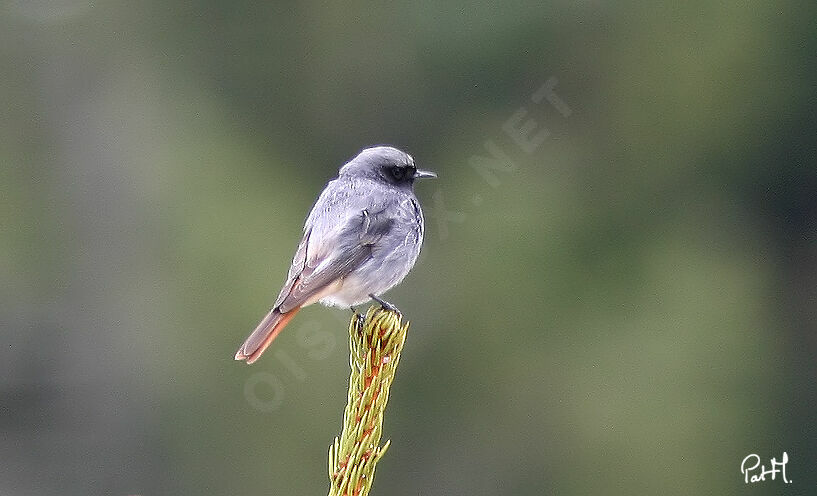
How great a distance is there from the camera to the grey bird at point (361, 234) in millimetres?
4301

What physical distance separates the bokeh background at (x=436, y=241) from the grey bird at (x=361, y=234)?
298 centimetres

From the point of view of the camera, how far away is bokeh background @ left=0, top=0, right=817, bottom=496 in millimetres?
8219

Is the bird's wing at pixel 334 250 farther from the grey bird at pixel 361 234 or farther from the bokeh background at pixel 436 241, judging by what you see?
the bokeh background at pixel 436 241

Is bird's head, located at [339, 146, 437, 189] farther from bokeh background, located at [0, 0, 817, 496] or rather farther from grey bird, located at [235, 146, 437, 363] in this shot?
bokeh background, located at [0, 0, 817, 496]

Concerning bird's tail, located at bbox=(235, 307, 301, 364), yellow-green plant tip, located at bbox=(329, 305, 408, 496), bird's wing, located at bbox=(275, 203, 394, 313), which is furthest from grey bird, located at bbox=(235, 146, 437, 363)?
yellow-green plant tip, located at bbox=(329, 305, 408, 496)

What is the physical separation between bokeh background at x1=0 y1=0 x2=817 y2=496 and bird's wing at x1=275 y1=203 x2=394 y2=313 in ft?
10.4

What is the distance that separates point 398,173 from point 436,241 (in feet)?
11.6

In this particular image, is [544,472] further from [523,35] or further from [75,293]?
[75,293]

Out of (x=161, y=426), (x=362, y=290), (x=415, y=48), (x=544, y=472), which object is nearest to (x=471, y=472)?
(x=544, y=472)

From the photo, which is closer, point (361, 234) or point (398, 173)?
point (361, 234)

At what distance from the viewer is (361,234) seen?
14.7 ft

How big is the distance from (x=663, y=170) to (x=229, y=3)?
4027 mm
